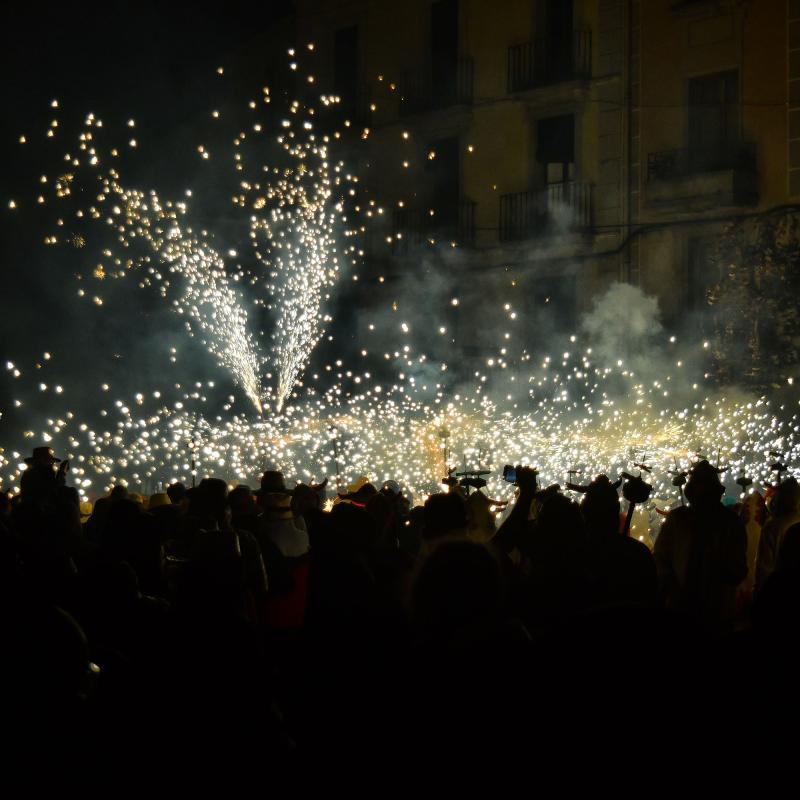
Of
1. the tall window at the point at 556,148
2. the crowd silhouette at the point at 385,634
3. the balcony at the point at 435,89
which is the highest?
the balcony at the point at 435,89

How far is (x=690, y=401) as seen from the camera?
16.3 meters

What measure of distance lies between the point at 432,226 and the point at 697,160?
211 inches

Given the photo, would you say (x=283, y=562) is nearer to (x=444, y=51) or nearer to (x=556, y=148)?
(x=556, y=148)

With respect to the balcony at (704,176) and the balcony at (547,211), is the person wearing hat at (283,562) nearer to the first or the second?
the balcony at (704,176)

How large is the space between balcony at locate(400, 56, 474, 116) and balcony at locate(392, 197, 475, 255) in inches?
72.8

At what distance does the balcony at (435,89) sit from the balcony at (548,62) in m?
0.89

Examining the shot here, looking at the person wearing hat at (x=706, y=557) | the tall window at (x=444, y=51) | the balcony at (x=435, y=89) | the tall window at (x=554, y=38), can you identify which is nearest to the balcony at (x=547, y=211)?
the tall window at (x=554, y=38)

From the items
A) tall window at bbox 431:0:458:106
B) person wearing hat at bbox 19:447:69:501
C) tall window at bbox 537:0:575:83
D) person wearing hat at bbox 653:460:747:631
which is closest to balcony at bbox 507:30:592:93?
tall window at bbox 537:0:575:83

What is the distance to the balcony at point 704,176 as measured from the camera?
16.8 m

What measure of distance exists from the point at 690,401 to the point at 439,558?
46.0 feet

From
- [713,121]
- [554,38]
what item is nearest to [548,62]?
[554,38]

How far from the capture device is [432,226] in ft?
69.5

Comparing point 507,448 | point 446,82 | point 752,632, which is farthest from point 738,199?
point 752,632

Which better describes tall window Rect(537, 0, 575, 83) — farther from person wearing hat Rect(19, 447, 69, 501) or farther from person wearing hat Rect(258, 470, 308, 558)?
person wearing hat Rect(258, 470, 308, 558)
